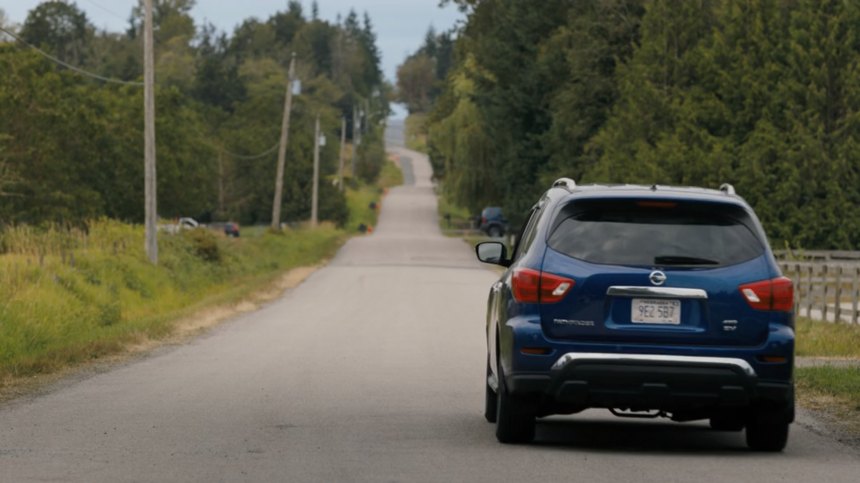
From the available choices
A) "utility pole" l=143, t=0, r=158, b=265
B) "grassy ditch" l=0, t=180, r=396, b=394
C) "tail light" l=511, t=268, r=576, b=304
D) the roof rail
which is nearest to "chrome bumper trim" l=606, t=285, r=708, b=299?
"tail light" l=511, t=268, r=576, b=304

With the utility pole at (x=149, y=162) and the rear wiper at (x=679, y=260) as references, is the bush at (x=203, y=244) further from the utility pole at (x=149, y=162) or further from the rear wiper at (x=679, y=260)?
the rear wiper at (x=679, y=260)

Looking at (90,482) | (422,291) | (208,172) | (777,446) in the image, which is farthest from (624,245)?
(208,172)

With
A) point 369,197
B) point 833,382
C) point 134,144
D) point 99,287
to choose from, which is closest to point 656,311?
point 833,382

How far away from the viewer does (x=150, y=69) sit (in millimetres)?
40125

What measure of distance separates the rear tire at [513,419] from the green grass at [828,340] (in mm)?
10890

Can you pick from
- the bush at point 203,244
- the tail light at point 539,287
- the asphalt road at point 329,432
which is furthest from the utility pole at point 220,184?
the tail light at point 539,287

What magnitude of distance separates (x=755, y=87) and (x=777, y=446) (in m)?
38.9

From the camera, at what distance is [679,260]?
33.3ft

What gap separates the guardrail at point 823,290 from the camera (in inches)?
1061

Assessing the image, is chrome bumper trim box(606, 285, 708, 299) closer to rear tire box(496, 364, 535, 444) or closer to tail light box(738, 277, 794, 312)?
tail light box(738, 277, 794, 312)

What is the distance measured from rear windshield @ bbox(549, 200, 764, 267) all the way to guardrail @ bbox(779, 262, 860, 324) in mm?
16137

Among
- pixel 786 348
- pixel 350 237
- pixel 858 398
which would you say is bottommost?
pixel 350 237

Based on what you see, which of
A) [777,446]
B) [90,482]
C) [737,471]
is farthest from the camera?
[777,446]

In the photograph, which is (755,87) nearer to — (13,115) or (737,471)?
(737,471)
